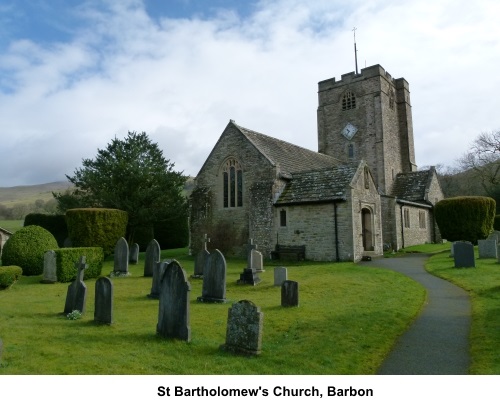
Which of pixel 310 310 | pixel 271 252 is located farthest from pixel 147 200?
pixel 310 310

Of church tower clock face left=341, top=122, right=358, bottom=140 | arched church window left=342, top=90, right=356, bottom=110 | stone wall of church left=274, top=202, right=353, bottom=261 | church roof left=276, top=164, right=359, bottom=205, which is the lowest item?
stone wall of church left=274, top=202, right=353, bottom=261

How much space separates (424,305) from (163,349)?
7359mm

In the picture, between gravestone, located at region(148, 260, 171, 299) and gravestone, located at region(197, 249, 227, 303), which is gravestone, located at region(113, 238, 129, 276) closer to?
gravestone, located at region(148, 260, 171, 299)

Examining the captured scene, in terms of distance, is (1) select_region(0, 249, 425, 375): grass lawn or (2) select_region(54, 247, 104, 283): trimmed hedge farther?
(2) select_region(54, 247, 104, 283): trimmed hedge

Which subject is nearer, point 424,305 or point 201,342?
point 201,342

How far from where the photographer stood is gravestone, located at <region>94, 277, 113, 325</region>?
8.60m

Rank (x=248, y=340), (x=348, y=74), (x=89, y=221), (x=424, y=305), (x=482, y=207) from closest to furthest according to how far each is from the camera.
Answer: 1. (x=248, y=340)
2. (x=424, y=305)
3. (x=89, y=221)
4. (x=482, y=207)
5. (x=348, y=74)

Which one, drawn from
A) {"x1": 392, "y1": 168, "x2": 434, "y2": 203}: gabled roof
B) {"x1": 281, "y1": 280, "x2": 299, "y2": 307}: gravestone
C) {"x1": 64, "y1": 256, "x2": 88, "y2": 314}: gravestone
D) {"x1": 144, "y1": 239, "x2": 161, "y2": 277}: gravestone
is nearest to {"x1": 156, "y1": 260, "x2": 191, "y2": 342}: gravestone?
{"x1": 64, "y1": 256, "x2": 88, "y2": 314}: gravestone

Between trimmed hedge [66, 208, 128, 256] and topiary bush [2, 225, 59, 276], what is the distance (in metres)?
4.36

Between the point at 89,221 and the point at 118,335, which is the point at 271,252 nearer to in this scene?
the point at 89,221

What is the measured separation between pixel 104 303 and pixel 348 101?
3522 centimetres

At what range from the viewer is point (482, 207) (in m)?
25.2

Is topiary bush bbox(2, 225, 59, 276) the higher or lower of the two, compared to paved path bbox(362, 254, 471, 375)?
higher

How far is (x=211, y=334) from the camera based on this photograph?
795 cm
